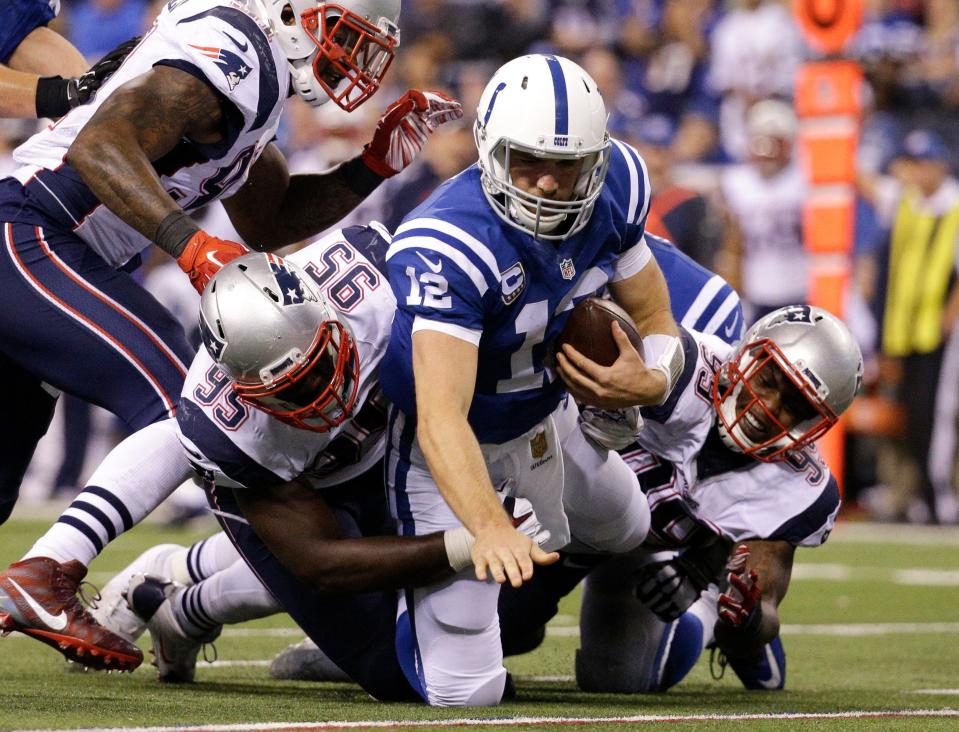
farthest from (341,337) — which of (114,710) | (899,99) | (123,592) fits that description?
(899,99)

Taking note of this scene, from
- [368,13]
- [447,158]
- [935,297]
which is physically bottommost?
[935,297]

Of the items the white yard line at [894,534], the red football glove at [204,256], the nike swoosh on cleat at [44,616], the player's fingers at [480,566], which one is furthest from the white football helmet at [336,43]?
the white yard line at [894,534]

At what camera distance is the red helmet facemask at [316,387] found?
3537 mm

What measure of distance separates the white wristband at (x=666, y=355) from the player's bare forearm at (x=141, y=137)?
1.12 metres

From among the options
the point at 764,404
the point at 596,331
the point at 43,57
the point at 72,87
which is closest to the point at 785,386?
the point at 764,404

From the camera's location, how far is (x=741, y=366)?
4.08 metres

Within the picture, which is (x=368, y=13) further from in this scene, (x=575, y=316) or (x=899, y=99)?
(x=899, y=99)

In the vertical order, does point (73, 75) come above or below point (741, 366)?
above

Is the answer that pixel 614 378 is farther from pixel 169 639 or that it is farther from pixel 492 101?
pixel 169 639

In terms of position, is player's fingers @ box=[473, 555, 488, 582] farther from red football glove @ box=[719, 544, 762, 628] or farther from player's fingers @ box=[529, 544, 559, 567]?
red football glove @ box=[719, 544, 762, 628]

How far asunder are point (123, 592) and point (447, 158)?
4.91 meters

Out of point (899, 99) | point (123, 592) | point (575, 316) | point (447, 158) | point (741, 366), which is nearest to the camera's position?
point (575, 316)

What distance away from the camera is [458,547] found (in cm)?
364

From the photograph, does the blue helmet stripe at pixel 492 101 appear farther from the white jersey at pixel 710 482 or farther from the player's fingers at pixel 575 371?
the white jersey at pixel 710 482
